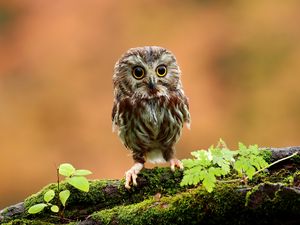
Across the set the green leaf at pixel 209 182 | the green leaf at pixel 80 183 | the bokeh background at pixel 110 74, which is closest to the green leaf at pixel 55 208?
the green leaf at pixel 80 183

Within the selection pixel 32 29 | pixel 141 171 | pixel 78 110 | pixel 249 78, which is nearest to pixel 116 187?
pixel 141 171

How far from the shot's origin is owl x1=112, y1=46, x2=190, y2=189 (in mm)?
3402

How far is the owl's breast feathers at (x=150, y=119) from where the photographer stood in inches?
135

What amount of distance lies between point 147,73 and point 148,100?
15 centimetres

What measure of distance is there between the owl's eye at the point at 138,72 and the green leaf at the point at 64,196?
2.97ft

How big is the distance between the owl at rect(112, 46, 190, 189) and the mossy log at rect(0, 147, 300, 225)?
44 centimetres

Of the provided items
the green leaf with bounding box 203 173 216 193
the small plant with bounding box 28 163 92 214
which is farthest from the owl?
the green leaf with bounding box 203 173 216 193

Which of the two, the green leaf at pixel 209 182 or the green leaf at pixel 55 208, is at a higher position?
the green leaf at pixel 55 208

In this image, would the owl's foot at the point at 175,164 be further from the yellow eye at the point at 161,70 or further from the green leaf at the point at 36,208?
the green leaf at the point at 36,208

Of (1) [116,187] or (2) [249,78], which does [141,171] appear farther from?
(2) [249,78]

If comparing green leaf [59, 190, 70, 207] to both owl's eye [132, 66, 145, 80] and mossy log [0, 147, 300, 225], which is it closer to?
mossy log [0, 147, 300, 225]

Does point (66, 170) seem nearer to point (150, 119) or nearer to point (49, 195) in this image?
point (49, 195)

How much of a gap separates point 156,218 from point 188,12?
33.2 feet

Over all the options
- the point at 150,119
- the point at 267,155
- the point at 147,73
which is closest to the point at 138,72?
the point at 147,73
